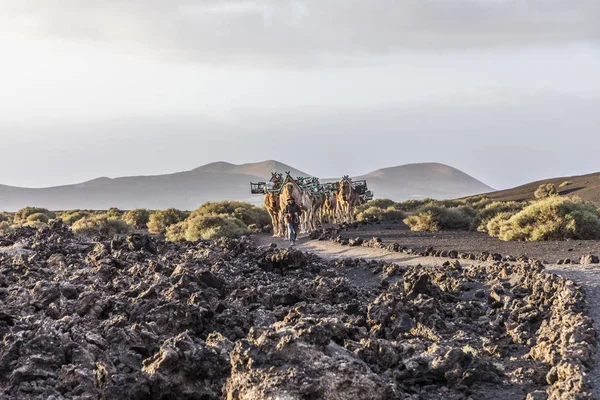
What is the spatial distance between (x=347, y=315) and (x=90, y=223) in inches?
1035

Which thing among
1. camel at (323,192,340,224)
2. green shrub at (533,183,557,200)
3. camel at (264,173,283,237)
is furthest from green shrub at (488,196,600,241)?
green shrub at (533,183,557,200)

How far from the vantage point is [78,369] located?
6473 mm

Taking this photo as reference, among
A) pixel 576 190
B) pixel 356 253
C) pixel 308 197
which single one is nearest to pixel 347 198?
pixel 308 197

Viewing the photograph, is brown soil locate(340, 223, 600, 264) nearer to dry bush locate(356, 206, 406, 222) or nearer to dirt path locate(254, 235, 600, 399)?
dirt path locate(254, 235, 600, 399)

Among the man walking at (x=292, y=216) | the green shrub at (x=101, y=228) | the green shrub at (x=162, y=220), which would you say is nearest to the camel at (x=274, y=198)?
the man walking at (x=292, y=216)

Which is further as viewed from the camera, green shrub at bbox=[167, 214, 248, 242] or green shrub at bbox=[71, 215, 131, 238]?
green shrub at bbox=[167, 214, 248, 242]

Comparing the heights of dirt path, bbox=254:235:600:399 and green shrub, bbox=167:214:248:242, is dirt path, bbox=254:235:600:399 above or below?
below

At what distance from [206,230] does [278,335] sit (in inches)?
1090

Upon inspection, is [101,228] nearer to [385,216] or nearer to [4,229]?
[4,229]

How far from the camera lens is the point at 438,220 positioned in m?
31.2

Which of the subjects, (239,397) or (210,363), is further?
(210,363)

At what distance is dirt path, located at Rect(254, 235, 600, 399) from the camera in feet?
33.8

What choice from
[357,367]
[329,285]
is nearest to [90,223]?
[329,285]

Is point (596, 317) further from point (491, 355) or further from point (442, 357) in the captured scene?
point (442, 357)
